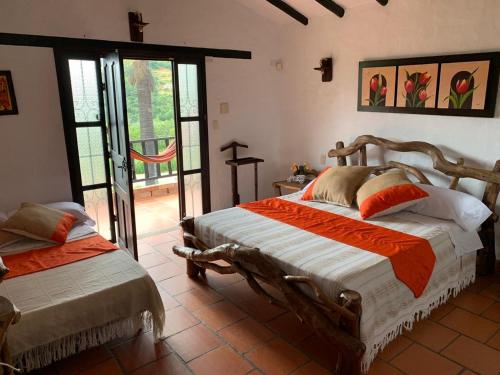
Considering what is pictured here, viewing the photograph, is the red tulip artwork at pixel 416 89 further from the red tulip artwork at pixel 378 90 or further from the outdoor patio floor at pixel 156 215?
the outdoor patio floor at pixel 156 215

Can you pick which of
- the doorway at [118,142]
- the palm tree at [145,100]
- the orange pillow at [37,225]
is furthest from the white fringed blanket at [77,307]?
the palm tree at [145,100]

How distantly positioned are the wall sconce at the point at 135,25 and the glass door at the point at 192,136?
1.59 feet

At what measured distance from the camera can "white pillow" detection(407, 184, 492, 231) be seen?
297 centimetres

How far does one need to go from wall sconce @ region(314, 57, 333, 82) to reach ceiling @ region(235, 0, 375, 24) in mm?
477

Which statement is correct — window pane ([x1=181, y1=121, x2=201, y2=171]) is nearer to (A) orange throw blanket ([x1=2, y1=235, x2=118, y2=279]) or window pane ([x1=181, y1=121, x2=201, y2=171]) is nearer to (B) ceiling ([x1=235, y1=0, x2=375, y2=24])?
(B) ceiling ([x1=235, y1=0, x2=375, y2=24])

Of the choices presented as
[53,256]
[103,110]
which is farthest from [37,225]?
[103,110]

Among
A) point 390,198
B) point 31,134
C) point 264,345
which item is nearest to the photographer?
point 264,345

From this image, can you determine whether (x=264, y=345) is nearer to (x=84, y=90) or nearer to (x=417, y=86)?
(x=417, y=86)

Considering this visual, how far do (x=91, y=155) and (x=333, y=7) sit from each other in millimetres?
2913

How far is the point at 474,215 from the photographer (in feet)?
9.77

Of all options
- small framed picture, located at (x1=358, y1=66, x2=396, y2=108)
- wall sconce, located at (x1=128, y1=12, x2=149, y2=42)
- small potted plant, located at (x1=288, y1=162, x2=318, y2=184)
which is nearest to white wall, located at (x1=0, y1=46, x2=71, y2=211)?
wall sconce, located at (x1=128, y1=12, x2=149, y2=42)

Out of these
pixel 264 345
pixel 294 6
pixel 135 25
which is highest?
pixel 294 6

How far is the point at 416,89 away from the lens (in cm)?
364

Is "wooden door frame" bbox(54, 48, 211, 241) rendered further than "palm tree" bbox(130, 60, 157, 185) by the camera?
No
